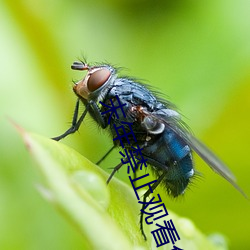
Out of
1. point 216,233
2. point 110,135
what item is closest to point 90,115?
point 110,135

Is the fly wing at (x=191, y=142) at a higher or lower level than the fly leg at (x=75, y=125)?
higher

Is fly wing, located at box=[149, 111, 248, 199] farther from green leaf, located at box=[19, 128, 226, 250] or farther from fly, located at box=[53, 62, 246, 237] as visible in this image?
green leaf, located at box=[19, 128, 226, 250]

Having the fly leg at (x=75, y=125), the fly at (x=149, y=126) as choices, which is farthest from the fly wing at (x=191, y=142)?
the fly leg at (x=75, y=125)

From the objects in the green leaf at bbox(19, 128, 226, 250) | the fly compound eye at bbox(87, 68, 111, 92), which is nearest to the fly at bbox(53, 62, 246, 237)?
the fly compound eye at bbox(87, 68, 111, 92)

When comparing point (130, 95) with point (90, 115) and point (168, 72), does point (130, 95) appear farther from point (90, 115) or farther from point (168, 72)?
point (168, 72)

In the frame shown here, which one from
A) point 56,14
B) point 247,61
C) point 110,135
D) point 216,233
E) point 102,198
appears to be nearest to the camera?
point 102,198

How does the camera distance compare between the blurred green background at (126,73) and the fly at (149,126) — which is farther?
the blurred green background at (126,73)

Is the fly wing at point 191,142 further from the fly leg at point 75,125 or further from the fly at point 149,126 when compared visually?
the fly leg at point 75,125
